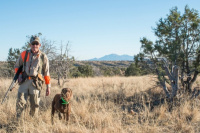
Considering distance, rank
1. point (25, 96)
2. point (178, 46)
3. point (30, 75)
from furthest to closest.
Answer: point (178, 46)
point (25, 96)
point (30, 75)

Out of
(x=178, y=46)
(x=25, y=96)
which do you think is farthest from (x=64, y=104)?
(x=178, y=46)

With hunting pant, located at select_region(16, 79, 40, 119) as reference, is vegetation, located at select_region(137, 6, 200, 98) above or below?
above

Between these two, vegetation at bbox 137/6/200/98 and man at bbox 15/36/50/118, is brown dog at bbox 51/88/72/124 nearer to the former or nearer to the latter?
man at bbox 15/36/50/118

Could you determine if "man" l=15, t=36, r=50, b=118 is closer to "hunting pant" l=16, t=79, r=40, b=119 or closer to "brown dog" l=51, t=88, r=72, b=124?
"hunting pant" l=16, t=79, r=40, b=119

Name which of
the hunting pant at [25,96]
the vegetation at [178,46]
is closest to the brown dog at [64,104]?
the hunting pant at [25,96]

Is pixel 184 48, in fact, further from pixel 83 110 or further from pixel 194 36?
pixel 83 110

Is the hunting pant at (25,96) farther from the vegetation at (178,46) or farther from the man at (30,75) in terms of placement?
the vegetation at (178,46)

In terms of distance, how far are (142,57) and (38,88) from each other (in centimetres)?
360

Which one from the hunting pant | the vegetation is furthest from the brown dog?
the vegetation

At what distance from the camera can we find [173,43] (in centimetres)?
608

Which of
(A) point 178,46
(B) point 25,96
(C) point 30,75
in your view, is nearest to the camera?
(C) point 30,75

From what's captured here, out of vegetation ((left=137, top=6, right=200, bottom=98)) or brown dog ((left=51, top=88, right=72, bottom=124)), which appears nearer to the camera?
brown dog ((left=51, top=88, right=72, bottom=124))

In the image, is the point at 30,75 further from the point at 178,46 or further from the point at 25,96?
the point at 178,46

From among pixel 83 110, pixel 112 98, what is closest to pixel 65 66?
pixel 112 98
